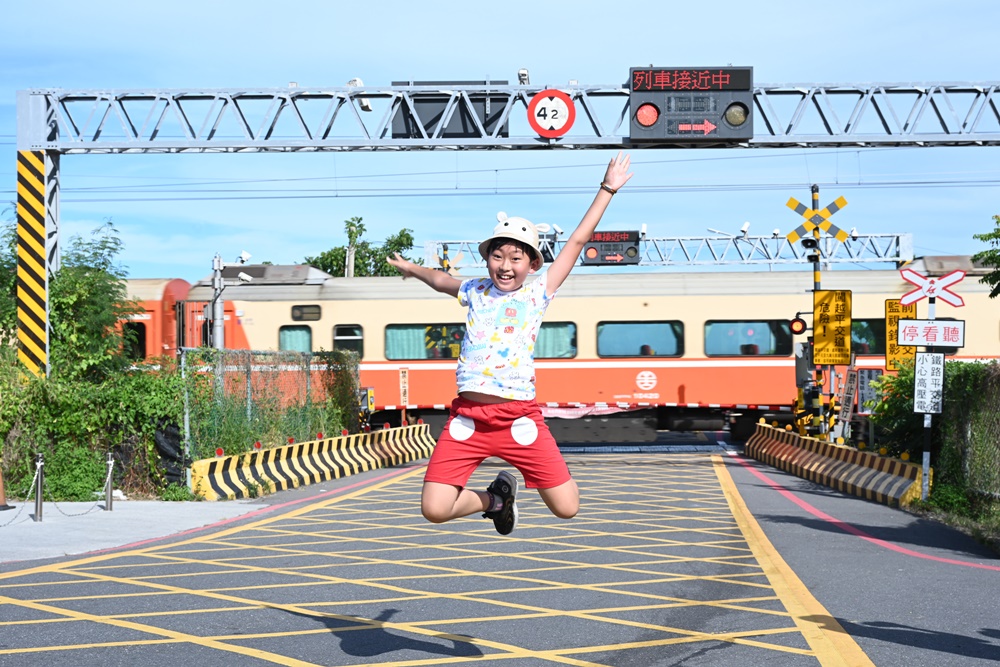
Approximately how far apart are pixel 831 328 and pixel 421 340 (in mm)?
10206

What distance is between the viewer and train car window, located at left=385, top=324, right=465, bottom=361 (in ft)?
91.3

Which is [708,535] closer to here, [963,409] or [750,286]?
[963,409]

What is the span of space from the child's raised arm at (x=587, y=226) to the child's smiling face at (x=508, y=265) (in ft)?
0.46

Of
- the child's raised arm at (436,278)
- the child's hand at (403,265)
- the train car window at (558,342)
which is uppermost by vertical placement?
Result: the child's hand at (403,265)

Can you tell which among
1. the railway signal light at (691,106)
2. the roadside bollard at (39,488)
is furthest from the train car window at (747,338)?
the roadside bollard at (39,488)

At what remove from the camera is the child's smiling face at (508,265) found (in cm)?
605

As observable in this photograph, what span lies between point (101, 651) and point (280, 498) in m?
9.11

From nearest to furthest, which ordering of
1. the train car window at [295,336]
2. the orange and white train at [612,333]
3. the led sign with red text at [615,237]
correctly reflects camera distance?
the orange and white train at [612,333]
the train car window at [295,336]
the led sign with red text at [615,237]

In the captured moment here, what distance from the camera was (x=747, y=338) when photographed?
27.7 meters

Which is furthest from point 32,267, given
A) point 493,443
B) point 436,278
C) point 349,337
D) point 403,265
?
point 493,443

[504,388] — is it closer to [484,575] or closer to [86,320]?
[484,575]

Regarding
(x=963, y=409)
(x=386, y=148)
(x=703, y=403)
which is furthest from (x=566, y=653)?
(x=703, y=403)

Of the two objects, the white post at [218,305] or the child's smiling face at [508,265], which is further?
the white post at [218,305]

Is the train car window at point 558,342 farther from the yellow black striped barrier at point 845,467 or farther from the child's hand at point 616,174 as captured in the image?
the child's hand at point 616,174
